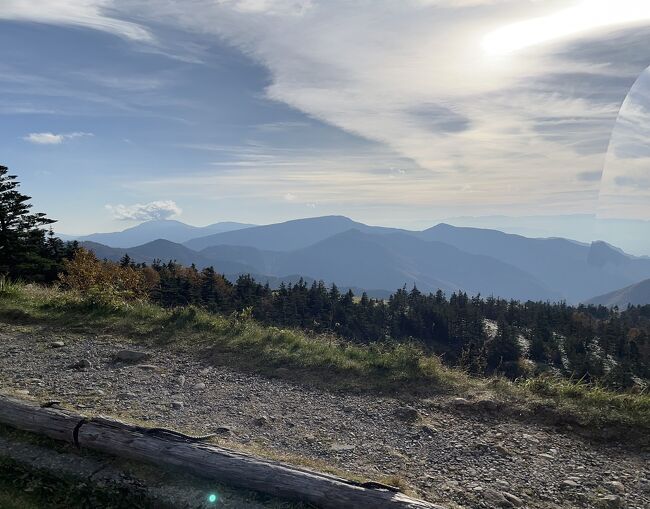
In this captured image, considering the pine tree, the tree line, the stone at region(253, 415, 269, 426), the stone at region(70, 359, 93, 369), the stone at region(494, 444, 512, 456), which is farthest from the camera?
the tree line

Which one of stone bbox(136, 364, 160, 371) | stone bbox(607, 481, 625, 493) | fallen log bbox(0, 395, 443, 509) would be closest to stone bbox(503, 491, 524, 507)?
fallen log bbox(0, 395, 443, 509)

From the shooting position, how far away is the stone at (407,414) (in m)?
8.98

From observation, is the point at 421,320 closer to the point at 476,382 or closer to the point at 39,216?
the point at 39,216

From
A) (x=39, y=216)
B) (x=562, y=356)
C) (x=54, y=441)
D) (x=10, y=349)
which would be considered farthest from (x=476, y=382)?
(x=562, y=356)

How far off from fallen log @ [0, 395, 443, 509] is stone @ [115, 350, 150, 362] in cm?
395

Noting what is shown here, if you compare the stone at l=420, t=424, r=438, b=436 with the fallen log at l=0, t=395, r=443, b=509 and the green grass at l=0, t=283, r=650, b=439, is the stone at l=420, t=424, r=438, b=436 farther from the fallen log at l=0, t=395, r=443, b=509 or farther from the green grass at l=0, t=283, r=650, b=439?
the fallen log at l=0, t=395, r=443, b=509

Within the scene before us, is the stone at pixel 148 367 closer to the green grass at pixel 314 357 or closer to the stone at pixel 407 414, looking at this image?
the green grass at pixel 314 357

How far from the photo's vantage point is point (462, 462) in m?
7.29

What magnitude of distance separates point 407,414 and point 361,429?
118 cm

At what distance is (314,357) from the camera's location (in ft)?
39.3

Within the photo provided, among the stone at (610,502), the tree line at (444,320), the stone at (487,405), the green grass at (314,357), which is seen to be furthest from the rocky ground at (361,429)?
the tree line at (444,320)

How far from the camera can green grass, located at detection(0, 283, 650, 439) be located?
8.99 m

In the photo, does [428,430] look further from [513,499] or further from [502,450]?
[513,499]

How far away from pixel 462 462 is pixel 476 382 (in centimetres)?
361
